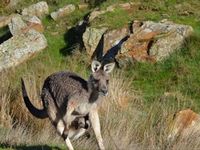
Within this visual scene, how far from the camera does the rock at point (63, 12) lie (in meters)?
25.3

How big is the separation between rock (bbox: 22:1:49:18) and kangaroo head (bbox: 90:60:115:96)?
14.9 meters

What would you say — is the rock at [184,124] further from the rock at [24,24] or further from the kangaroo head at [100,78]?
the rock at [24,24]

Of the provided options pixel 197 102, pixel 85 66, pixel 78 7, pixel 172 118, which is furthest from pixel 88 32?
→ pixel 172 118

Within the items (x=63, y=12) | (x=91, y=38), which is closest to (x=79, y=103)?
(x=91, y=38)

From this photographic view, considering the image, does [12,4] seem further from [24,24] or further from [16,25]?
[24,24]

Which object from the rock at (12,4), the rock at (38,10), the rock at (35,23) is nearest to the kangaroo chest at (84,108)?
the rock at (35,23)

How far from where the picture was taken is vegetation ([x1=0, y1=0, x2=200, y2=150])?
13648mm

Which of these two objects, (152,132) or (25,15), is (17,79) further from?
(25,15)

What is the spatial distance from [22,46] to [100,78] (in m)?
11.5

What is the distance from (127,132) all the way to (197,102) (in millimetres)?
3233

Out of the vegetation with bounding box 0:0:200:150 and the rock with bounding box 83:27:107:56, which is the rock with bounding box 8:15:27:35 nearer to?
the vegetation with bounding box 0:0:200:150

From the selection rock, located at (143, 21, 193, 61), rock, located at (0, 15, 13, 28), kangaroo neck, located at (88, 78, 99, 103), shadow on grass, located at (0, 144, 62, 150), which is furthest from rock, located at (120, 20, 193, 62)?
kangaroo neck, located at (88, 78, 99, 103)

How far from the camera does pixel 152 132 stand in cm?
1417

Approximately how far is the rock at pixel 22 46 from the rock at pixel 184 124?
797 centimetres
